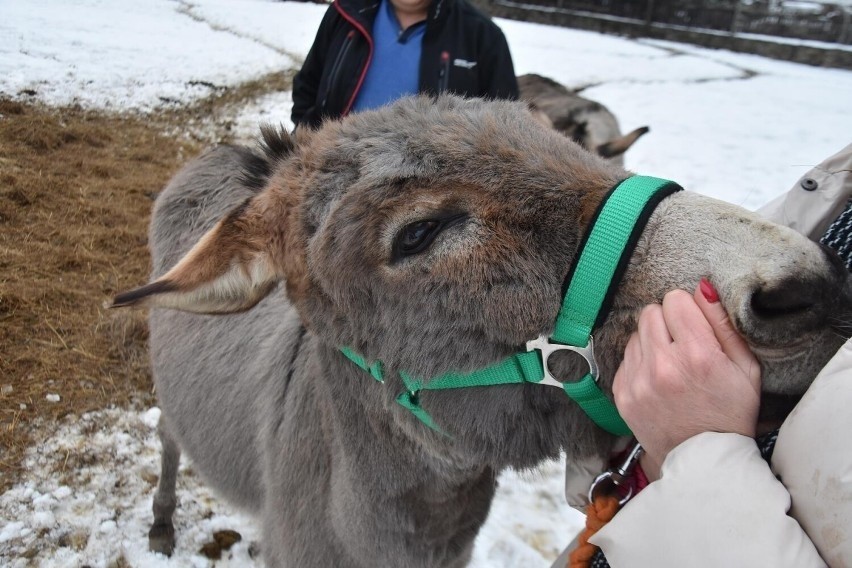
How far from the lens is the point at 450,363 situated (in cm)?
156

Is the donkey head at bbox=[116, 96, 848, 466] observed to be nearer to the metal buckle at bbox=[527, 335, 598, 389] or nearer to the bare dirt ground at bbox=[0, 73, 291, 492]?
the metal buckle at bbox=[527, 335, 598, 389]

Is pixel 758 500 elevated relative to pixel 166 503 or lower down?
elevated

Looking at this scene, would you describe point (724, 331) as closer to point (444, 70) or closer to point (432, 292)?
point (432, 292)

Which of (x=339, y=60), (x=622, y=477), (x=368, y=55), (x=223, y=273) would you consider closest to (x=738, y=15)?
(x=368, y=55)

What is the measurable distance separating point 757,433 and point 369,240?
42.3 inches

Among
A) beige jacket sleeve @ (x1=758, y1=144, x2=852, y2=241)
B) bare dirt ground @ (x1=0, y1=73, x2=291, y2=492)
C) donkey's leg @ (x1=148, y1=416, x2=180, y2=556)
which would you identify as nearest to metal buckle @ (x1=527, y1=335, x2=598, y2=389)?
beige jacket sleeve @ (x1=758, y1=144, x2=852, y2=241)

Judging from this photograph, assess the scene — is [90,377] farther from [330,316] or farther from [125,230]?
A: [330,316]

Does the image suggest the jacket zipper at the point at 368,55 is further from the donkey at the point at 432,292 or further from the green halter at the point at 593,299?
the green halter at the point at 593,299

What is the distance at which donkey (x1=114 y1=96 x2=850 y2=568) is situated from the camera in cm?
124

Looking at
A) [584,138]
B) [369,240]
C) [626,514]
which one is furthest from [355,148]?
[584,138]

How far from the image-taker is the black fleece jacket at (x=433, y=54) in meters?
3.55

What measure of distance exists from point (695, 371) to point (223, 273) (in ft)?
4.22

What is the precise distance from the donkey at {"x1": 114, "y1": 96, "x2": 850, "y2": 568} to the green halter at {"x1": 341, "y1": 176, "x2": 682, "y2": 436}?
1.0 inches

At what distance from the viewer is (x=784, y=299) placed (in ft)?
3.66
